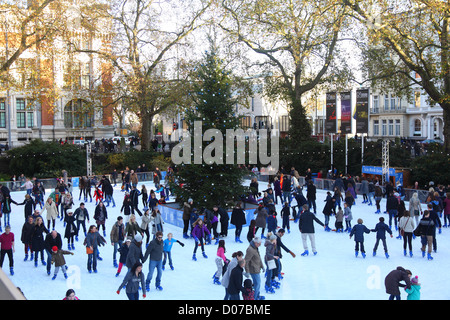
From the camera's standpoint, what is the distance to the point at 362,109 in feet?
83.7

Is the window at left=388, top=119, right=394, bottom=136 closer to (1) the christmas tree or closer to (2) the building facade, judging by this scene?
(2) the building facade

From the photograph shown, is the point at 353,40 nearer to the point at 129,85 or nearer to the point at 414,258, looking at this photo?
the point at 129,85

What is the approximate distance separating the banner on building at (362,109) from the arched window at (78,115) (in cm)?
1987

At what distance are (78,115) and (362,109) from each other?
2164 centimetres

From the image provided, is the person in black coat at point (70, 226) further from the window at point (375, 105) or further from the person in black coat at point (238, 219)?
the window at point (375, 105)

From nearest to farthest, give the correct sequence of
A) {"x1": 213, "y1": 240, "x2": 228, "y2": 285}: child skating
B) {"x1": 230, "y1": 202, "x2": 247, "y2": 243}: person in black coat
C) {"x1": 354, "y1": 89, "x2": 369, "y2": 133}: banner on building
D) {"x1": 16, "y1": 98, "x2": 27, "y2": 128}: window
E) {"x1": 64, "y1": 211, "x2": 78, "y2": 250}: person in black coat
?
{"x1": 213, "y1": 240, "x2": 228, "y2": 285}: child skating < {"x1": 64, "y1": 211, "x2": 78, "y2": 250}: person in black coat < {"x1": 230, "y1": 202, "x2": 247, "y2": 243}: person in black coat < {"x1": 354, "y1": 89, "x2": 369, "y2": 133}: banner on building < {"x1": 16, "y1": 98, "x2": 27, "y2": 128}: window

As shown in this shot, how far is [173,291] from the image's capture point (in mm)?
9914

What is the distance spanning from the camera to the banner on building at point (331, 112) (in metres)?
27.8

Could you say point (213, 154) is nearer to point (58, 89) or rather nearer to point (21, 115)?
point (58, 89)

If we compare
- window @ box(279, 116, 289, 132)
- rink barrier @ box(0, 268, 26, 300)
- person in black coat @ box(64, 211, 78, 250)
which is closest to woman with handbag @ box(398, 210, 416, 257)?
Answer: person in black coat @ box(64, 211, 78, 250)

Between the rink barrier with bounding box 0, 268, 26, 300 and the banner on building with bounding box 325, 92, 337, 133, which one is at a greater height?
the banner on building with bounding box 325, 92, 337, 133

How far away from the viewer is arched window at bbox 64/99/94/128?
1394 inches

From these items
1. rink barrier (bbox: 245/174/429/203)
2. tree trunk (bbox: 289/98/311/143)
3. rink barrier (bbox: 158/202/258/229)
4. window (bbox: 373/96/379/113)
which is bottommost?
rink barrier (bbox: 158/202/258/229)

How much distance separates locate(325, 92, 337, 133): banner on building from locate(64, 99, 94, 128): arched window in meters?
17.8
